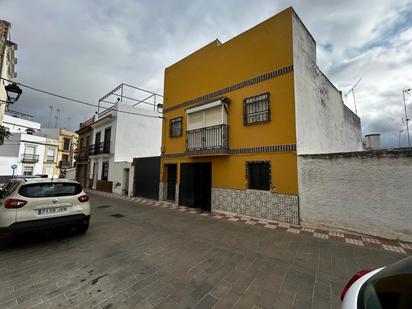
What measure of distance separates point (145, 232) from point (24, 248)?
105 inches

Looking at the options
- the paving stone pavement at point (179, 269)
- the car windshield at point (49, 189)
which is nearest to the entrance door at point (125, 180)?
the paving stone pavement at point (179, 269)

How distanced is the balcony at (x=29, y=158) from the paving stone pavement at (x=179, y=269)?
102ft

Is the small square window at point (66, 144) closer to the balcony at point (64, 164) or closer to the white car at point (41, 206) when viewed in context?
the balcony at point (64, 164)

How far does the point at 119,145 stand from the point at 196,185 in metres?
9.52

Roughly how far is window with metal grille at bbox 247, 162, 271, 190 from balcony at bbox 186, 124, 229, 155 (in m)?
1.34

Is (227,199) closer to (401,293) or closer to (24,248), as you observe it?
(24,248)

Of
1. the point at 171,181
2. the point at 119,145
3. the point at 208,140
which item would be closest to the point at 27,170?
the point at 119,145

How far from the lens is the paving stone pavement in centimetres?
253

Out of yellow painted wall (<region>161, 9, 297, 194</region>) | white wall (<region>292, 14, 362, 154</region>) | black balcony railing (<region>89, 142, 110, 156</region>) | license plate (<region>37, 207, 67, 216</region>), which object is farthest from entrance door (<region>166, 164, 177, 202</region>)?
black balcony railing (<region>89, 142, 110, 156</region>)

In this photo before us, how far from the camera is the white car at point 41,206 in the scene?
386 cm

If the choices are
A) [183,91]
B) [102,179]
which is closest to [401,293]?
[183,91]

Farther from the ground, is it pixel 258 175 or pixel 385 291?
pixel 258 175

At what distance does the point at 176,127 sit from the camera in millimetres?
10695

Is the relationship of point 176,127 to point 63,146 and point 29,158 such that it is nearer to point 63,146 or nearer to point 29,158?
point 29,158
